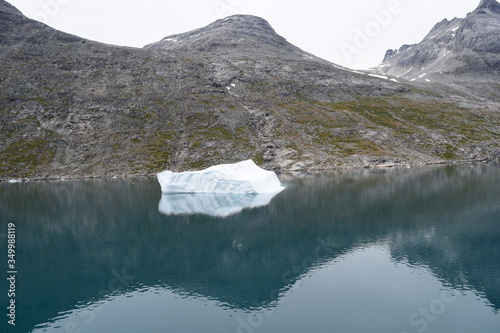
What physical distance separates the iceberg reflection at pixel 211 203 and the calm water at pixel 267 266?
205 centimetres

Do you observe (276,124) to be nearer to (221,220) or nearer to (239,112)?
(239,112)

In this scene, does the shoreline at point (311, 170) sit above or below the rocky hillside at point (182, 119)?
below

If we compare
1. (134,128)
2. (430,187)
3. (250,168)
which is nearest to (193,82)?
(134,128)

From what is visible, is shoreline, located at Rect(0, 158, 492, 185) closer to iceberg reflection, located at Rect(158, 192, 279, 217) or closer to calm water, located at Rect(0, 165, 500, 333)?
iceberg reflection, located at Rect(158, 192, 279, 217)

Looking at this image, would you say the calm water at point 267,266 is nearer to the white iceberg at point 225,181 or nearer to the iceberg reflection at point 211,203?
the iceberg reflection at point 211,203

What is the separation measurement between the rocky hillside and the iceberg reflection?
39.3 m

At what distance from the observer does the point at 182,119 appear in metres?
154

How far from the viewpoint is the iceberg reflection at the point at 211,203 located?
7019cm

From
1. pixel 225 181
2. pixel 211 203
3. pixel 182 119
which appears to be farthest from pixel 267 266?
pixel 182 119

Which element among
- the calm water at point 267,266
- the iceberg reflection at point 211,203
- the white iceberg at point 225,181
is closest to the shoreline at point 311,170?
the white iceberg at point 225,181

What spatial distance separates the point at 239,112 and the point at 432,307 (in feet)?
457

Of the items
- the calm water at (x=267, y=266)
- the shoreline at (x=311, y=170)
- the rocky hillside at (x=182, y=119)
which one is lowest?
the calm water at (x=267, y=266)

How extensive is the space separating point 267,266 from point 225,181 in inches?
1953

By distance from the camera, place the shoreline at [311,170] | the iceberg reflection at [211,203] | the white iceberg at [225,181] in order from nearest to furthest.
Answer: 1. the iceberg reflection at [211,203]
2. the white iceberg at [225,181]
3. the shoreline at [311,170]
